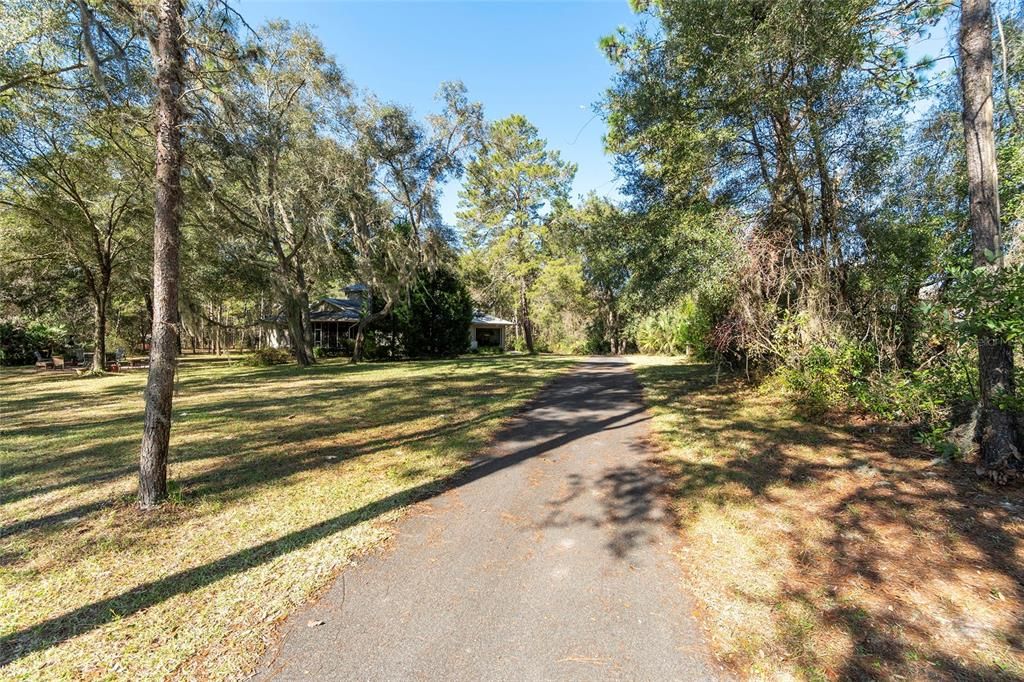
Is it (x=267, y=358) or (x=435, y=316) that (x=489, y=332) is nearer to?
(x=435, y=316)

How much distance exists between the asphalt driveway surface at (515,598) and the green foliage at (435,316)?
18930mm

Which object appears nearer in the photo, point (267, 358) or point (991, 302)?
point (991, 302)

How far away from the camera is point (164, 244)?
3.73 meters

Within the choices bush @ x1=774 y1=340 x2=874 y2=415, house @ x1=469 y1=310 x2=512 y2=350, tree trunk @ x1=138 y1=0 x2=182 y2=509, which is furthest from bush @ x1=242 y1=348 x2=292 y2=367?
bush @ x1=774 y1=340 x2=874 y2=415

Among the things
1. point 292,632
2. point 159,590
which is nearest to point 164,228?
point 159,590

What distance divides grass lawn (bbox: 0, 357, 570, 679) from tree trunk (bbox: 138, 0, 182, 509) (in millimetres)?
622

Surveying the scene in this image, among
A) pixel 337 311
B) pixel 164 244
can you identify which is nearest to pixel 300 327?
pixel 337 311

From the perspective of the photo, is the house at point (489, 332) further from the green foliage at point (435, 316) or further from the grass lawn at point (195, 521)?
the grass lawn at point (195, 521)

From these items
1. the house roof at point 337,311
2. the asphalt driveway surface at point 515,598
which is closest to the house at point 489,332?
the house roof at point 337,311

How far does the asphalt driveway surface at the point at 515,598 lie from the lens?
2.12m

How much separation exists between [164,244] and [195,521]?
2.45 meters

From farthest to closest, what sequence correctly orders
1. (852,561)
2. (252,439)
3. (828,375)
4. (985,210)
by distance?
(828,375) < (252,439) < (985,210) < (852,561)

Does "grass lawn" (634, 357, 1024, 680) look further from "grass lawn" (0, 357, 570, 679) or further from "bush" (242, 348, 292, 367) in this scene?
"bush" (242, 348, 292, 367)

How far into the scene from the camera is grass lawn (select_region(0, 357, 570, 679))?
2277 mm
